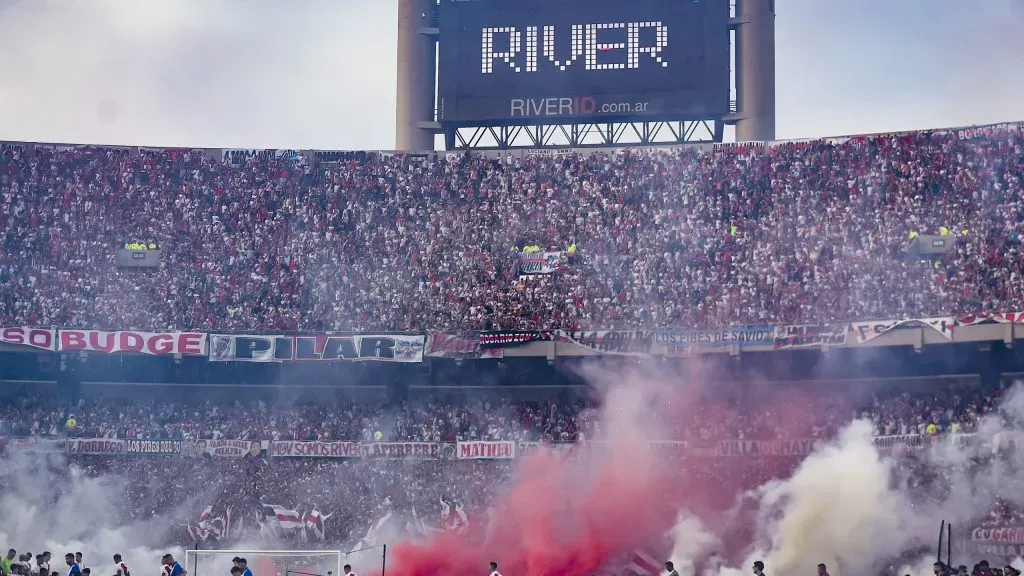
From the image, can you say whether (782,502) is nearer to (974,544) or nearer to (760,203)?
(974,544)

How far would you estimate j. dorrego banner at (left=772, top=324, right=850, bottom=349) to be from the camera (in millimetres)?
32938

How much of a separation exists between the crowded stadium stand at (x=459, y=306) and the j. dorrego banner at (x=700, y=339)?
6 centimetres

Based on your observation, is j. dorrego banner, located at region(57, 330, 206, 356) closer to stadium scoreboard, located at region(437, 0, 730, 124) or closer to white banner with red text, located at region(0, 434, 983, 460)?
white banner with red text, located at region(0, 434, 983, 460)

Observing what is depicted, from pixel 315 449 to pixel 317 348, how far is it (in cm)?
282

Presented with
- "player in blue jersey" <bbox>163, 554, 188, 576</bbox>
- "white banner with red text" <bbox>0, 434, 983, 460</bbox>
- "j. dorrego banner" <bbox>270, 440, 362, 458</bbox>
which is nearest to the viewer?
"player in blue jersey" <bbox>163, 554, 188, 576</bbox>

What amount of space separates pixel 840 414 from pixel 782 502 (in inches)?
197

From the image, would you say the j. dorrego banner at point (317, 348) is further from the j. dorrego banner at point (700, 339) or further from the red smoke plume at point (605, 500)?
the j. dorrego banner at point (700, 339)

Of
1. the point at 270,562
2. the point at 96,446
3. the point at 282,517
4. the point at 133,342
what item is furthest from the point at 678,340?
the point at 96,446

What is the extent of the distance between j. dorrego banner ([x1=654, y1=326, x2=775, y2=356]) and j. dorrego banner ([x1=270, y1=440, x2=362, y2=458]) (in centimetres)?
868

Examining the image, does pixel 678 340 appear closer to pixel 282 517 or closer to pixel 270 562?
pixel 282 517

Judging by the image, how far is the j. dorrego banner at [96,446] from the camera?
35.6m

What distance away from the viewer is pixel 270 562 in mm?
29312

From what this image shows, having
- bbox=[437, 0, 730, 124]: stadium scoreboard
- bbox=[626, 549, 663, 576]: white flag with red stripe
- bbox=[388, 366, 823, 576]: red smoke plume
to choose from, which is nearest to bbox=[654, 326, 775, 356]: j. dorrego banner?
bbox=[388, 366, 823, 576]: red smoke plume

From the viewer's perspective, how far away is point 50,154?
40750 millimetres
